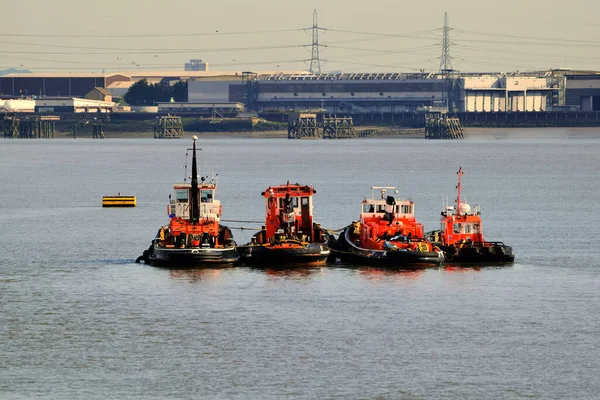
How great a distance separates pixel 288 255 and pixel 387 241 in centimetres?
575

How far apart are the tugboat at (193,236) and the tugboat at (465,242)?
12219 millimetres

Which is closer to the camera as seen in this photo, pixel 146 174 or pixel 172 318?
pixel 172 318

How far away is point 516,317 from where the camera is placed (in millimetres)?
63562

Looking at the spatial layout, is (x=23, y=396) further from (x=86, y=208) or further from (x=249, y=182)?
(x=249, y=182)

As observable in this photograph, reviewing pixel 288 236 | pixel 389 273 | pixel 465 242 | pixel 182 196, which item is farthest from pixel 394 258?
pixel 182 196

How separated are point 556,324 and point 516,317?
2.48m

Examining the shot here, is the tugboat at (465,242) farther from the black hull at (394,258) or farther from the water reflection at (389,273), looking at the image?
the water reflection at (389,273)

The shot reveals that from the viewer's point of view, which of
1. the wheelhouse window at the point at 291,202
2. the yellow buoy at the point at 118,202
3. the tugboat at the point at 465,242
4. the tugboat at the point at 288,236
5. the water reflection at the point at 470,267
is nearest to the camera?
the water reflection at the point at 470,267

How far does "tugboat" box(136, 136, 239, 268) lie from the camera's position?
7850cm

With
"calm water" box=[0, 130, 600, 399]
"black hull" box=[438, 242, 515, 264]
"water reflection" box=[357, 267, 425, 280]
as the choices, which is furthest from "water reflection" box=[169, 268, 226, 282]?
"black hull" box=[438, 242, 515, 264]

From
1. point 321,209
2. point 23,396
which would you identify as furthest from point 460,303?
point 321,209

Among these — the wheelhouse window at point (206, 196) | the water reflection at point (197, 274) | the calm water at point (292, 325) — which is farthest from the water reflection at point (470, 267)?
the wheelhouse window at point (206, 196)

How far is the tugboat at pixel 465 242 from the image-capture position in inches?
3194

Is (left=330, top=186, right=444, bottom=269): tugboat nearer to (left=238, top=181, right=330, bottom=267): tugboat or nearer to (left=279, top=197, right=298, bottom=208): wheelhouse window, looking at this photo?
(left=238, top=181, right=330, bottom=267): tugboat
